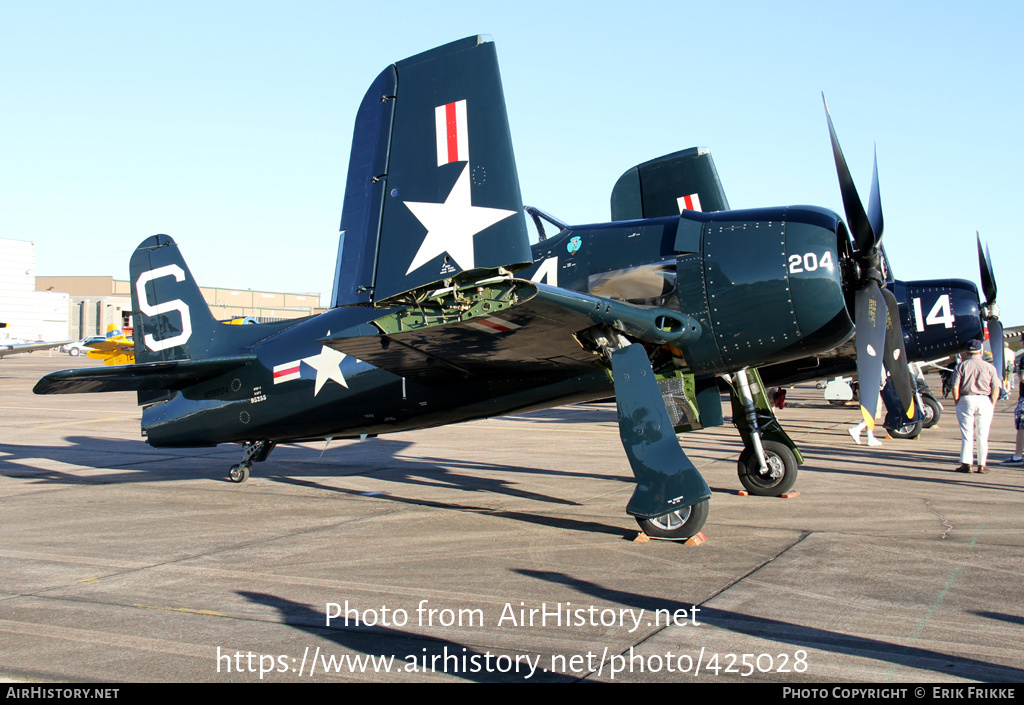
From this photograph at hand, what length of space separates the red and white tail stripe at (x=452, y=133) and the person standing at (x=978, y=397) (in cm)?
892

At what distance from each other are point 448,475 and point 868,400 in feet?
20.4

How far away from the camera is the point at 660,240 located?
7.86m

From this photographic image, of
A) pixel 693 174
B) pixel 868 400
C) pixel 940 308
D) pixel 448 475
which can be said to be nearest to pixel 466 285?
pixel 868 400

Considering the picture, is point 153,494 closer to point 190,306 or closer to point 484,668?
point 190,306

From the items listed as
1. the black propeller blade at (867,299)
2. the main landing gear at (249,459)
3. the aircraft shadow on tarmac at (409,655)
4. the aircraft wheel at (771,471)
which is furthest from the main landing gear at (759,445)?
the main landing gear at (249,459)

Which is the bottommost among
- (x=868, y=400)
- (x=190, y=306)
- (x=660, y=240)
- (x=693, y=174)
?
(x=868, y=400)

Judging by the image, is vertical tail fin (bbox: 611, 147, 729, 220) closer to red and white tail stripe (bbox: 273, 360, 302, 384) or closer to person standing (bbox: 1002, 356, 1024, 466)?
red and white tail stripe (bbox: 273, 360, 302, 384)

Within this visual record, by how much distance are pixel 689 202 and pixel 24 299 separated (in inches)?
2946

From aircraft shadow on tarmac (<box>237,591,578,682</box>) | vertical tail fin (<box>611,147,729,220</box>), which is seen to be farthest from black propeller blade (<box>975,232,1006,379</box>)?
aircraft shadow on tarmac (<box>237,591,578,682</box>)

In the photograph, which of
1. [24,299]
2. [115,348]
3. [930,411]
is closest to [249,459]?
[930,411]

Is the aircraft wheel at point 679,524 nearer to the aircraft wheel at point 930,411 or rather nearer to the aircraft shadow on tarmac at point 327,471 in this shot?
the aircraft shadow on tarmac at point 327,471

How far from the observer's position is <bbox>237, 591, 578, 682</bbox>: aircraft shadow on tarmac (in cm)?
401

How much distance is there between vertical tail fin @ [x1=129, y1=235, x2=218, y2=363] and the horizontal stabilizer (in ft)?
3.27

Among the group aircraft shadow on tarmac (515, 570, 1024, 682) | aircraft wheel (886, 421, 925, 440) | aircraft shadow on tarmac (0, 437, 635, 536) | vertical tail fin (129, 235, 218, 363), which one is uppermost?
vertical tail fin (129, 235, 218, 363)
